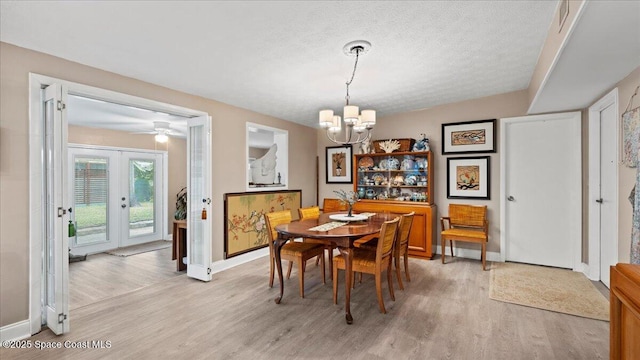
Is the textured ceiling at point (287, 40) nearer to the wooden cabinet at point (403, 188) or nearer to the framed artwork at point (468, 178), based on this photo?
the framed artwork at point (468, 178)

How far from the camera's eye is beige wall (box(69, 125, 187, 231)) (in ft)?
17.2

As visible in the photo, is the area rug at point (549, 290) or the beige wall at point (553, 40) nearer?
the beige wall at point (553, 40)

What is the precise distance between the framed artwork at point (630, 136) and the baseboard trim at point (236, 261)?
454 cm

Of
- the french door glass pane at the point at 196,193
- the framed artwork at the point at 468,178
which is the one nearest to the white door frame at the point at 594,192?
the framed artwork at the point at 468,178

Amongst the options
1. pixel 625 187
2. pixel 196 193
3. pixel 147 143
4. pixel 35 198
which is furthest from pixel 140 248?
pixel 625 187

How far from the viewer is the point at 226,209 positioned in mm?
4258

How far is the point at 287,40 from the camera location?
8.31 feet

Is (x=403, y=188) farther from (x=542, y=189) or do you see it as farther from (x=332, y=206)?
(x=542, y=189)

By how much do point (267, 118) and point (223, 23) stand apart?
2.80 metres

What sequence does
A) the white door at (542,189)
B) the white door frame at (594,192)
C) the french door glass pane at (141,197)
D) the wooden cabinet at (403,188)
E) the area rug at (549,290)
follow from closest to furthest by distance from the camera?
the area rug at (549,290)
the white door frame at (594,192)
the white door at (542,189)
the wooden cabinet at (403,188)
the french door glass pane at (141,197)

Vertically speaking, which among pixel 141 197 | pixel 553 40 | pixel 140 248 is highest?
pixel 553 40

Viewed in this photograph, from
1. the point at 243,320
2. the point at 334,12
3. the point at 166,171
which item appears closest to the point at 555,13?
the point at 334,12

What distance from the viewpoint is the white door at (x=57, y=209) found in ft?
8.05

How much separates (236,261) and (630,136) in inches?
184
